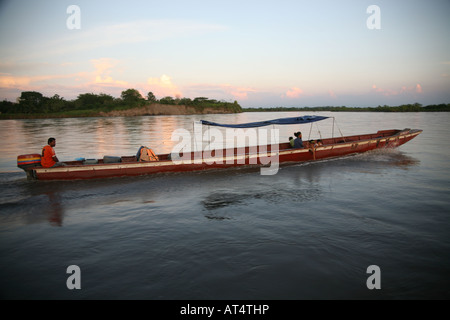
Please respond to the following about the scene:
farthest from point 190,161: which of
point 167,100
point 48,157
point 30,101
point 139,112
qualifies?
point 167,100

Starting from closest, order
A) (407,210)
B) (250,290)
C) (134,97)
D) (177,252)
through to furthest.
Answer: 1. (250,290)
2. (177,252)
3. (407,210)
4. (134,97)

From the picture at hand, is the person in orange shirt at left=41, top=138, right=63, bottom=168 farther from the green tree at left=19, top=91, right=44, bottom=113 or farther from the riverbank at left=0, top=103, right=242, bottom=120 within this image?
the green tree at left=19, top=91, right=44, bottom=113

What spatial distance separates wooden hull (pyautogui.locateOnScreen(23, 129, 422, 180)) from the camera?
11.0 m

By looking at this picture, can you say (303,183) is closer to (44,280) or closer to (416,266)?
(416,266)

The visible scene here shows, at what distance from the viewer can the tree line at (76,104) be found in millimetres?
77562

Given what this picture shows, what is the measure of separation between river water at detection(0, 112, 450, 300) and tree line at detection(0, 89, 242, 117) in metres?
81.0

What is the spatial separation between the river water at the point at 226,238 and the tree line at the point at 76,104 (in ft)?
266

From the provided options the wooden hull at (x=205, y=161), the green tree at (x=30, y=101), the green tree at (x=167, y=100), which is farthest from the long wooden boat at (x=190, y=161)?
the green tree at (x=167, y=100)

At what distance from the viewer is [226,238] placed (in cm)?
630

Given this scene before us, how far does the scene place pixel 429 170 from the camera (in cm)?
1344

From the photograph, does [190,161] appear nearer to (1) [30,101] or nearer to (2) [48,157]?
(2) [48,157]

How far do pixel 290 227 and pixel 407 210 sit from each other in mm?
4060

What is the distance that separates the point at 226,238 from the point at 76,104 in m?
101

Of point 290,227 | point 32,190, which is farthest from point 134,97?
point 290,227
